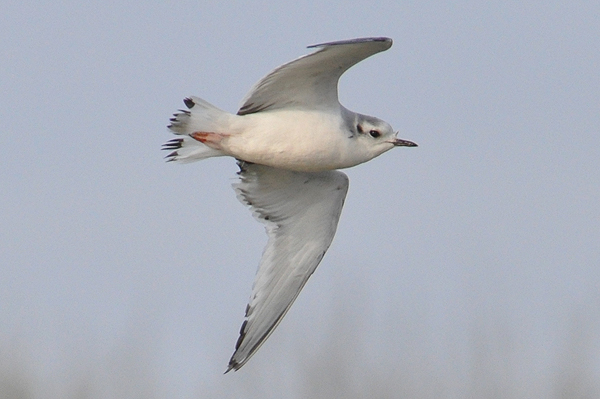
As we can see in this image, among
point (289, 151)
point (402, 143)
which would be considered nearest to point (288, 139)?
point (289, 151)

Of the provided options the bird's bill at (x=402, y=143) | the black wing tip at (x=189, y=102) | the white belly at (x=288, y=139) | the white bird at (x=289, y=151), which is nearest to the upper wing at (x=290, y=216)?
the white bird at (x=289, y=151)

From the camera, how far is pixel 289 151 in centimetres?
922

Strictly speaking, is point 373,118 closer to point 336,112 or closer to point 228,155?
point 336,112

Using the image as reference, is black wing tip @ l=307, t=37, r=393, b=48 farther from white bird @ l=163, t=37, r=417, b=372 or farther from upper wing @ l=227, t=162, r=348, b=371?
upper wing @ l=227, t=162, r=348, b=371

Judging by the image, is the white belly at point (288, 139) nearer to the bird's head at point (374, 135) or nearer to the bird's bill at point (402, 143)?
the bird's head at point (374, 135)

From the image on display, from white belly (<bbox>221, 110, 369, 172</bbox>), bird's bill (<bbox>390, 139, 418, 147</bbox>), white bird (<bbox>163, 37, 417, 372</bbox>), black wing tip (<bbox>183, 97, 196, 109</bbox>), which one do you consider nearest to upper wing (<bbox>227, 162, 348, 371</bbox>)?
white bird (<bbox>163, 37, 417, 372</bbox>)

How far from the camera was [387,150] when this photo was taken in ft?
31.8

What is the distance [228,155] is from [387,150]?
1171 millimetres

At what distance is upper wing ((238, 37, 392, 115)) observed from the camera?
28.5 ft

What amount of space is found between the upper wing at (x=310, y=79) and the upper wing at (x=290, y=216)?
0.95 meters

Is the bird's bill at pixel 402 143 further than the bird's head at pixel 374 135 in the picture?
Yes

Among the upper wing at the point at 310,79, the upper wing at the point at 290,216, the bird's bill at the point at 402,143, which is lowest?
the upper wing at the point at 290,216

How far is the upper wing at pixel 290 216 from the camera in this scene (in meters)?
10.1

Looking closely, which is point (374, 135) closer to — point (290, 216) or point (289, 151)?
point (289, 151)
